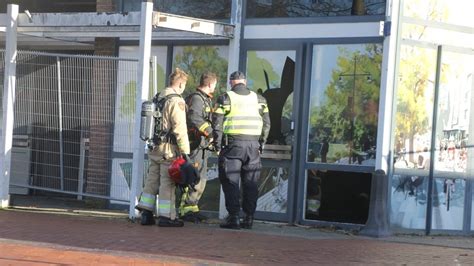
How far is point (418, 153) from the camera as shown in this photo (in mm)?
9977

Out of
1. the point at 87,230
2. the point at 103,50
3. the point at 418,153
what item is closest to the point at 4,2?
the point at 103,50

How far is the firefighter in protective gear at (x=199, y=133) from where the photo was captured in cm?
954

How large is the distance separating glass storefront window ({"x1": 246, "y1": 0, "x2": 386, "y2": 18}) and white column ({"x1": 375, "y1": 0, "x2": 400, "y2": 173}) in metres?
0.43

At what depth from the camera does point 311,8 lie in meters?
10.3

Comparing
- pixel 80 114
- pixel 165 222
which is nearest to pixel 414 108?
pixel 165 222

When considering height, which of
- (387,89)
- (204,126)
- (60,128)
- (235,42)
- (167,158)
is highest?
(235,42)

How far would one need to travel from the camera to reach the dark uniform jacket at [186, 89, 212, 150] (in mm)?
9453

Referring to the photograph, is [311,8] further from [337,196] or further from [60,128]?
[60,128]

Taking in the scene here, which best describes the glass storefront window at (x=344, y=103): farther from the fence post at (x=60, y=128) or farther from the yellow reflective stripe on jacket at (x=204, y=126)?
the fence post at (x=60, y=128)

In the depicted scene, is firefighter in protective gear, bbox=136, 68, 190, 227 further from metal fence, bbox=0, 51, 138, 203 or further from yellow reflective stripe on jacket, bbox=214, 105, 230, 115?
metal fence, bbox=0, 51, 138, 203

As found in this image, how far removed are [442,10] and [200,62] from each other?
3.52 metres

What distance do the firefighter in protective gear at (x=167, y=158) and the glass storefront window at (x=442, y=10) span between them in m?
3.08

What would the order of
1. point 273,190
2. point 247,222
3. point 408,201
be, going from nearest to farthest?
point 247,222 < point 408,201 < point 273,190

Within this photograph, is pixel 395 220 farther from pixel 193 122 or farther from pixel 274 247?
pixel 193 122
